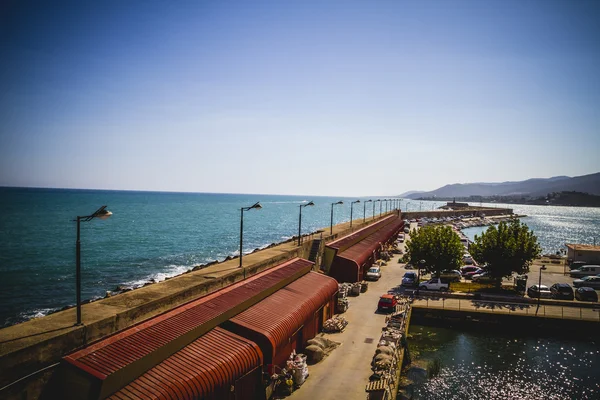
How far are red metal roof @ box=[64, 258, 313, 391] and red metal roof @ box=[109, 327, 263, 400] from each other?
37 cm

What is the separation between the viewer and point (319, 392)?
62.1ft

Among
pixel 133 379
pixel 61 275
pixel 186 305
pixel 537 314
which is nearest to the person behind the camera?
pixel 133 379

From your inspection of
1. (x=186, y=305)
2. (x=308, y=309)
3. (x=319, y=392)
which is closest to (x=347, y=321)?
(x=308, y=309)

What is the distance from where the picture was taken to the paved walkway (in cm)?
1903

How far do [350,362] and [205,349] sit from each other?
10.0 m

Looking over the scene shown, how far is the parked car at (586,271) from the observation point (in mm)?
49312

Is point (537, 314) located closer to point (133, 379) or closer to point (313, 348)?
point (313, 348)

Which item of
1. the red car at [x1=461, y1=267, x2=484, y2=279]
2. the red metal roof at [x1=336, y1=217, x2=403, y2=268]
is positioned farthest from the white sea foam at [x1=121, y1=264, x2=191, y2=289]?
the red car at [x1=461, y1=267, x2=484, y2=279]

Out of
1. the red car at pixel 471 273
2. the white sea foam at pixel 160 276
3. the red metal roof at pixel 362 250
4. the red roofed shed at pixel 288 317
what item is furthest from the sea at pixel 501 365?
the white sea foam at pixel 160 276

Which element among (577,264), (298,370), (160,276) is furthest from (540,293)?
(160,276)

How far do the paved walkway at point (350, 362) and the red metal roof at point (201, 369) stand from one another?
403 cm

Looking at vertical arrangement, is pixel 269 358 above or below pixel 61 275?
above

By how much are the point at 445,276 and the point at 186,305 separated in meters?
A: 36.6

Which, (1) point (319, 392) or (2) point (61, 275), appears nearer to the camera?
(1) point (319, 392)
